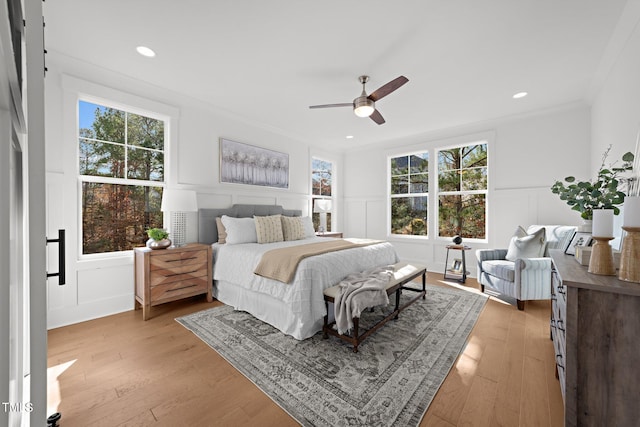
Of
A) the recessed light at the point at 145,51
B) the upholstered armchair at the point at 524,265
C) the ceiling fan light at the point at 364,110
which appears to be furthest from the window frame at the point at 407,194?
the recessed light at the point at 145,51

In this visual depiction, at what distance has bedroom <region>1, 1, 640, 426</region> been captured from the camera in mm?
2191

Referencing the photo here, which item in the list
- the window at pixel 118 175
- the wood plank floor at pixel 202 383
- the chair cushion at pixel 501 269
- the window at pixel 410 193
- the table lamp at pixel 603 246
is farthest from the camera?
the window at pixel 410 193

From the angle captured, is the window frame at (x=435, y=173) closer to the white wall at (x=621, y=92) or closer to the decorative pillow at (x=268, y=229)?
the white wall at (x=621, y=92)

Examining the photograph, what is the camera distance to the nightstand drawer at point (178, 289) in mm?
2926

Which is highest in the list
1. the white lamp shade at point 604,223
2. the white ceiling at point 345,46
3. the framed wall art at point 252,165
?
the white ceiling at point 345,46

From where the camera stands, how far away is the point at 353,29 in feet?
7.38

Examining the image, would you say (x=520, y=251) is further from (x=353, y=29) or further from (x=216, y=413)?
(x=216, y=413)

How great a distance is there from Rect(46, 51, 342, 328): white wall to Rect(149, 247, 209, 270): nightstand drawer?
57 centimetres

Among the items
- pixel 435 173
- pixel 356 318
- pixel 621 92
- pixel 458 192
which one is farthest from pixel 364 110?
pixel 458 192

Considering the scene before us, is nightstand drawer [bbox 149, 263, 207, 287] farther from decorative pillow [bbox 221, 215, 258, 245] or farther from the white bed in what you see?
decorative pillow [bbox 221, 215, 258, 245]

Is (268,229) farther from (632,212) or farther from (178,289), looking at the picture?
(632,212)

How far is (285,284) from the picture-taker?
2.49m

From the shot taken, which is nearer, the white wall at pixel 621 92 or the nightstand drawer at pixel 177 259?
the white wall at pixel 621 92

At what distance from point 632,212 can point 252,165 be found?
4257 millimetres
